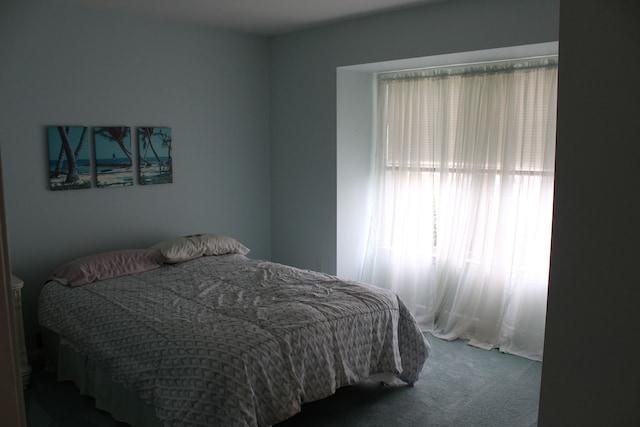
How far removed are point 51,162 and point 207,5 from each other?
169 cm

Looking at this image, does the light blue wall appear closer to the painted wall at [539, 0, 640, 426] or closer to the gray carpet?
the gray carpet

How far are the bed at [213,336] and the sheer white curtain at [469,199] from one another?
1.09 meters

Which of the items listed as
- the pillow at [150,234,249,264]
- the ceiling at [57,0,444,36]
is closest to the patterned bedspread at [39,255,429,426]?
the pillow at [150,234,249,264]

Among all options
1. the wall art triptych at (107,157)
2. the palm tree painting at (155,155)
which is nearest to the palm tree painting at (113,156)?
the wall art triptych at (107,157)

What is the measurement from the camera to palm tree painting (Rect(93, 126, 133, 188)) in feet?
13.5

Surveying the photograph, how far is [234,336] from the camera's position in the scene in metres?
2.68

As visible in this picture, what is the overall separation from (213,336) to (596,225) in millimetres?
2091

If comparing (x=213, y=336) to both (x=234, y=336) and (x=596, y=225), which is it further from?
(x=596, y=225)

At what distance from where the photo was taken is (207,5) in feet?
13.0

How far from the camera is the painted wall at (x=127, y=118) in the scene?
12.3 ft

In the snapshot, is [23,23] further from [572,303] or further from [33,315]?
Answer: [572,303]

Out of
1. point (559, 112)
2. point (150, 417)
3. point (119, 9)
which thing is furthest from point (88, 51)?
point (559, 112)

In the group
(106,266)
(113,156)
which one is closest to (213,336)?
(106,266)

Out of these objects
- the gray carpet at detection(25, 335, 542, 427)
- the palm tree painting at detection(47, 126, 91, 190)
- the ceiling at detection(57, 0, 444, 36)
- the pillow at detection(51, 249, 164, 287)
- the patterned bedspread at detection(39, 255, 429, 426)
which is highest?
the ceiling at detection(57, 0, 444, 36)
